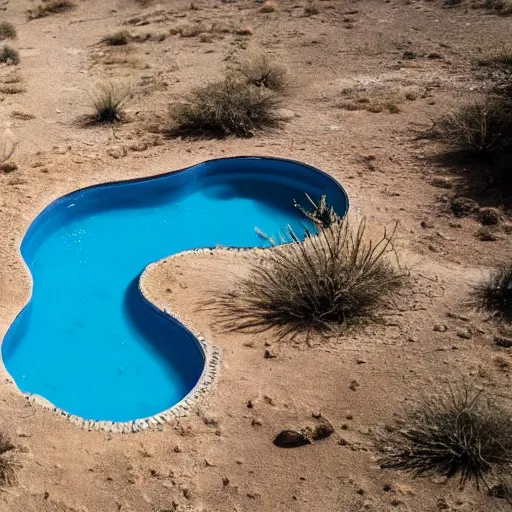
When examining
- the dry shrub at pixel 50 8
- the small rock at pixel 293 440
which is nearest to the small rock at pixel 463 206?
the small rock at pixel 293 440

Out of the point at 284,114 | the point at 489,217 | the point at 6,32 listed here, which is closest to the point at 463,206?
the point at 489,217

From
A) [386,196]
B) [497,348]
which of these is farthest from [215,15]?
[497,348]

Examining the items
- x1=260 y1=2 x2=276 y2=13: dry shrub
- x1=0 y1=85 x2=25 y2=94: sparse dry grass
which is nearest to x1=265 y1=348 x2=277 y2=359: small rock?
x1=0 y1=85 x2=25 y2=94: sparse dry grass

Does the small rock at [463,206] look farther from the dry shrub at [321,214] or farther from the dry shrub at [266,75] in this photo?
the dry shrub at [266,75]

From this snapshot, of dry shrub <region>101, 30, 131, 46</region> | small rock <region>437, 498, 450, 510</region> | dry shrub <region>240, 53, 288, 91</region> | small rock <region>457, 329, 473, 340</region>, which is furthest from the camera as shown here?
dry shrub <region>101, 30, 131, 46</region>

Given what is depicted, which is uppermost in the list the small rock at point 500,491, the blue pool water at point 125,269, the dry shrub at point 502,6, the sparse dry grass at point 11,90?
the dry shrub at point 502,6

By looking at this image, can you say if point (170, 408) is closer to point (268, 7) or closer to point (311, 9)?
point (311, 9)

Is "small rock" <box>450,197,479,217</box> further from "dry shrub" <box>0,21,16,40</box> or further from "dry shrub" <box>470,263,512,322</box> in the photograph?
"dry shrub" <box>0,21,16,40</box>
